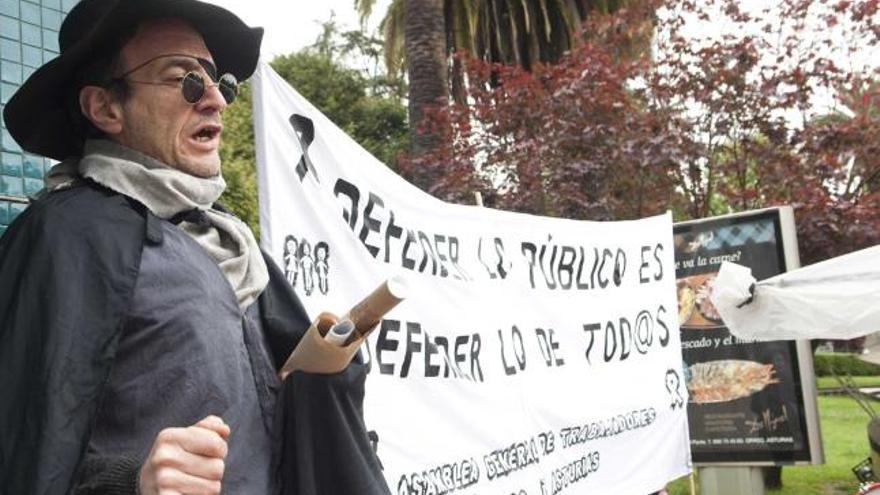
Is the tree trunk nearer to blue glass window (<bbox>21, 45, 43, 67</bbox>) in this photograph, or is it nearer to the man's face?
blue glass window (<bbox>21, 45, 43, 67</bbox>)

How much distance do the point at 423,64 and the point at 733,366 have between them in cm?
437

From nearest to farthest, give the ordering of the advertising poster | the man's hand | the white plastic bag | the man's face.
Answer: the man's hand
the man's face
the white plastic bag
the advertising poster

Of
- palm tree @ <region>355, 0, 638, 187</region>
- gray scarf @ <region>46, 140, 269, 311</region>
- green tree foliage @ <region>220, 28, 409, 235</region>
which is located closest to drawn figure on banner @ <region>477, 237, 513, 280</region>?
gray scarf @ <region>46, 140, 269, 311</region>

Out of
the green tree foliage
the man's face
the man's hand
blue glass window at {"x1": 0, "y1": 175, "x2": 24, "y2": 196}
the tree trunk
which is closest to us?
the man's hand

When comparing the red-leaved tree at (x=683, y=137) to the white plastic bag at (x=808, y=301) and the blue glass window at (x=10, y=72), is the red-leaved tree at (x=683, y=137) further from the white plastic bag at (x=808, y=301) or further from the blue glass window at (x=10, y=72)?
the blue glass window at (x=10, y=72)

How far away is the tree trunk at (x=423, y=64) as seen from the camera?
31.6 ft

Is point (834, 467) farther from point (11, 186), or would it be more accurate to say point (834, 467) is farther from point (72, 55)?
point (72, 55)

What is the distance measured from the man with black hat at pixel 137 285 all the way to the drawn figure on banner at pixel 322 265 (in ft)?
2.78

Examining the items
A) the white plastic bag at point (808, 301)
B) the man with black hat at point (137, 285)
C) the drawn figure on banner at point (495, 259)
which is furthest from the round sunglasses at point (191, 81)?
the white plastic bag at point (808, 301)

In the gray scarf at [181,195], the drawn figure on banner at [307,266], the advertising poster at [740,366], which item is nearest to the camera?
the gray scarf at [181,195]

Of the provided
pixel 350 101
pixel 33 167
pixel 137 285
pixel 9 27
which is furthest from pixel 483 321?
pixel 350 101

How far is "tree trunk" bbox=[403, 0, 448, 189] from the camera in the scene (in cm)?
962

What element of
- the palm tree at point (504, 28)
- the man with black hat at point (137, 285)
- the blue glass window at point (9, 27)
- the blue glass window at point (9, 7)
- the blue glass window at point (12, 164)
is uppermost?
the palm tree at point (504, 28)

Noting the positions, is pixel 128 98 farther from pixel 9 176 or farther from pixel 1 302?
pixel 9 176
